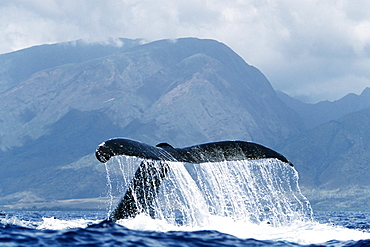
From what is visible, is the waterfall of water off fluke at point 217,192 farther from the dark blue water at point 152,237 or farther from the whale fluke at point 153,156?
the dark blue water at point 152,237

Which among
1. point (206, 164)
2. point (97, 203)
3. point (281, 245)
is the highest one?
point (97, 203)

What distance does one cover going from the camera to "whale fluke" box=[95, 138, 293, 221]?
8602mm

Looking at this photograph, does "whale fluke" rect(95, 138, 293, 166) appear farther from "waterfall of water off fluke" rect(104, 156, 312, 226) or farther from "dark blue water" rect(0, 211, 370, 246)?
"dark blue water" rect(0, 211, 370, 246)

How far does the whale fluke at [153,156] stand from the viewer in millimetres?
8602

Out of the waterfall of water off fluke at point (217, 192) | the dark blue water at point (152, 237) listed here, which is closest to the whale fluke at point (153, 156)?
the waterfall of water off fluke at point (217, 192)

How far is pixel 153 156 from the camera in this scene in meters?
9.10

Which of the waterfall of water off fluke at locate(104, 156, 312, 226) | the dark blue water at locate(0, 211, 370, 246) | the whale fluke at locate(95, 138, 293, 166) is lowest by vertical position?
the dark blue water at locate(0, 211, 370, 246)

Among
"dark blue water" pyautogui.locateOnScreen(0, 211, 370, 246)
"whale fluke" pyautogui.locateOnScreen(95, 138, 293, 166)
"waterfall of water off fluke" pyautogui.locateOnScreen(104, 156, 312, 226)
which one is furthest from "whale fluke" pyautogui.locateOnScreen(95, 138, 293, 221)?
"dark blue water" pyautogui.locateOnScreen(0, 211, 370, 246)

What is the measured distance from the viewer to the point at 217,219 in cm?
1502

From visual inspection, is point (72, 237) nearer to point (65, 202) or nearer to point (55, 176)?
point (65, 202)

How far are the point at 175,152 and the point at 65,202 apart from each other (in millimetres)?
171328

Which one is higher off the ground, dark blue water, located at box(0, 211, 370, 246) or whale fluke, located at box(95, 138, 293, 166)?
whale fluke, located at box(95, 138, 293, 166)

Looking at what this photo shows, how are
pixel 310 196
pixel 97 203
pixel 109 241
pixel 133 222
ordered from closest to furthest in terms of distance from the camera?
1. pixel 109 241
2. pixel 133 222
3. pixel 97 203
4. pixel 310 196

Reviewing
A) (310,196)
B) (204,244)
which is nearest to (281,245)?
(204,244)
